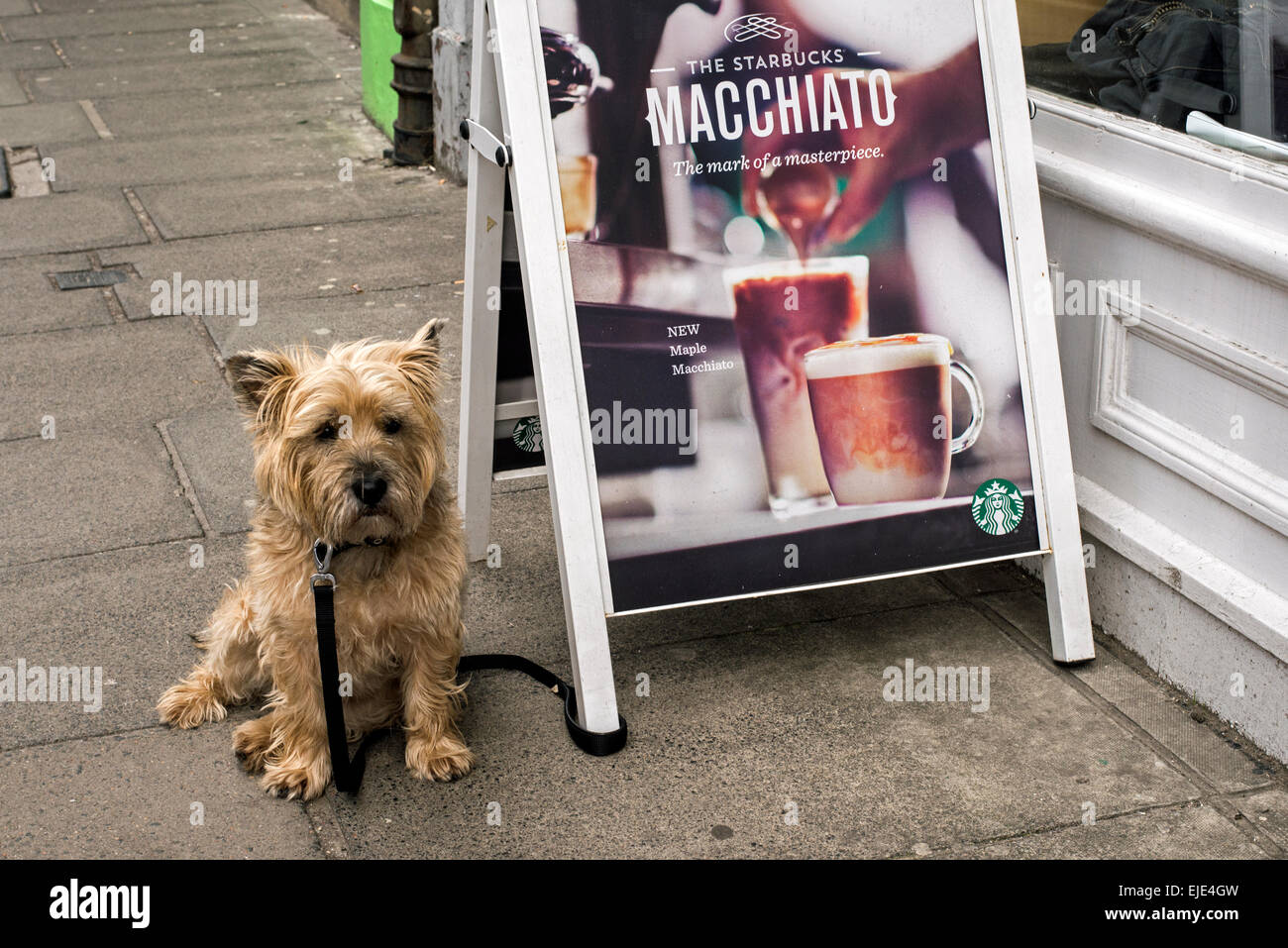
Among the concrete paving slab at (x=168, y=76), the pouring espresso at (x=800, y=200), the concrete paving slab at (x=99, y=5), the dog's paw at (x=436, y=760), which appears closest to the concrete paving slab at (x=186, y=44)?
the concrete paving slab at (x=168, y=76)

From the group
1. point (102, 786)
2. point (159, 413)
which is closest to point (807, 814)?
point (102, 786)

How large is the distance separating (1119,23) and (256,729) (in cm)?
355

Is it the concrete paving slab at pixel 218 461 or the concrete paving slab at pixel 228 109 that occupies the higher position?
the concrete paving slab at pixel 228 109

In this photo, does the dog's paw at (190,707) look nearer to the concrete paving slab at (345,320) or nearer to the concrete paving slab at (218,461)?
the concrete paving slab at (218,461)

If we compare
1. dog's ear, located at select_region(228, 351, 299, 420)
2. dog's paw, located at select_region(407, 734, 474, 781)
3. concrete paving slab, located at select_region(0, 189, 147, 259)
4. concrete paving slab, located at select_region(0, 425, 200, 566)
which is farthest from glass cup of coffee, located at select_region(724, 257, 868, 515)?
concrete paving slab, located at select_region(0, 189, 147, 259)

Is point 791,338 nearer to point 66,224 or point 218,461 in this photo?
point 218,461

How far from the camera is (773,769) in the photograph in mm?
3814

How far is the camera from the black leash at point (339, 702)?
3.48 meters

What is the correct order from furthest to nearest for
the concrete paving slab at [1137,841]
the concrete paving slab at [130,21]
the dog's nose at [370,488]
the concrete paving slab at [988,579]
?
1. the concrete paving slab at [130,21]
2. the concrete paving slab at [988,579]
3. the concrete paving slab at [1137,841]
4. the dog's nose at [370,488]

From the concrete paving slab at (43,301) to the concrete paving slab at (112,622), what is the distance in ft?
8.46

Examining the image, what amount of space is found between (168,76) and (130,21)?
264cm

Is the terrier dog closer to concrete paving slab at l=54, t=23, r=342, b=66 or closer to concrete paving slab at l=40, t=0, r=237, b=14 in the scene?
concrete paving slab at l=54, t=23, r=342, b=66

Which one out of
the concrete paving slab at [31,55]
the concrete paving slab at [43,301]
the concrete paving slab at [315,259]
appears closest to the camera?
the concrete paving slab at [43,301]

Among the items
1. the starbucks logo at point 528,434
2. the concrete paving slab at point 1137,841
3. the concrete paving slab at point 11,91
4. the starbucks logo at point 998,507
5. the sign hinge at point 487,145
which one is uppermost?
the sign hinge at point 487,145
